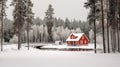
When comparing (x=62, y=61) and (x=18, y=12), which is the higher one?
(x=18, y=12)

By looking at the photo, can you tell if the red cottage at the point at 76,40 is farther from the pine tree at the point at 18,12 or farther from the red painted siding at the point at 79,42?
the pine tree at the point at 18,12

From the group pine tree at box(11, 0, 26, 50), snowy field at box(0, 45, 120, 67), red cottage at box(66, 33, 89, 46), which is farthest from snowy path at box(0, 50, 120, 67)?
red cottage at box(66, 33, 89, 46)

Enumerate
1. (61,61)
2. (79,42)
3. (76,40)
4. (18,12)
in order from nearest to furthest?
1. (61,61)
2. (18,12)
3. (76,40)
4. (79,42)

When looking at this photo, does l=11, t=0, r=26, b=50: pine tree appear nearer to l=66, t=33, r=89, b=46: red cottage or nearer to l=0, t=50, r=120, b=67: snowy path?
l=0, t=50, r=120, b=67: snowy path

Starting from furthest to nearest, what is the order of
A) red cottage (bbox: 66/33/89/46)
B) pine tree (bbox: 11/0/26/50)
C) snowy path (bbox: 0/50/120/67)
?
1. red cottage (bbox: 66/33/89/46)
2. pine tree (bbox: 11/0/26/50)
3. snowy path (bbox: 0/50/120/67)

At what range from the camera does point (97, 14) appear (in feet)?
94.5

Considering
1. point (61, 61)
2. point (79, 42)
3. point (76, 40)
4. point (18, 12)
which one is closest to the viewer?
point (61, 61)

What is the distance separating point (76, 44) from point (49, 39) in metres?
32.8

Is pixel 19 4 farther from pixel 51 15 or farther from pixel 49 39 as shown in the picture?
pixel 49 39

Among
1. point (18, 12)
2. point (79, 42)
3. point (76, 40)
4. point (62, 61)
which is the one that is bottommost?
point (79, 42)

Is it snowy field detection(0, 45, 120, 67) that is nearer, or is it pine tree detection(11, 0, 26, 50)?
snowy field detection(0, 45, 120, 67)

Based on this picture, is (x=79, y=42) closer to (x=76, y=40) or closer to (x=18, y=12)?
(x=76, y=40)

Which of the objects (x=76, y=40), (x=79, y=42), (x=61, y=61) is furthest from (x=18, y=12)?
(x=79, y=42)

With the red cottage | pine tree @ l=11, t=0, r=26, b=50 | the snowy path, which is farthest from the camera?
the red cottage
